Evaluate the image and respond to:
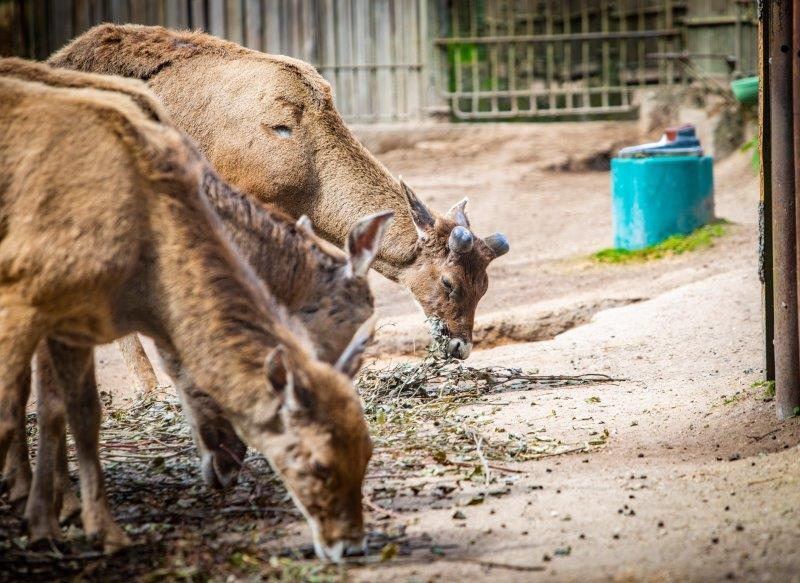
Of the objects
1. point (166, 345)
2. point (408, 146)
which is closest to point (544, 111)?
point (408, 146)

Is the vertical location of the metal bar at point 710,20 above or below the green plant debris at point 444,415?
above

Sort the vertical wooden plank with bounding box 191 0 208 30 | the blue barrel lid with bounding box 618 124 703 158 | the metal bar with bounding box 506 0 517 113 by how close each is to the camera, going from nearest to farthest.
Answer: the blue barrel lid with bounding box 618 124 703 158 → the vertical wooden plank with bounding box 191 0 208 30 → the metal bar with bounding box 506 0 517 113

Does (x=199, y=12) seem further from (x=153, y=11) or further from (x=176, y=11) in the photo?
(x=153, y=11)

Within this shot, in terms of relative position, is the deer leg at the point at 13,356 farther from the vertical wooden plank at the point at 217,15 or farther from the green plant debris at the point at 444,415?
the vertical wooden plank at the point at 217,15

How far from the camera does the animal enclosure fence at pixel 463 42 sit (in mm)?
19266

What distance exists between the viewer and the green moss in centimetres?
1274

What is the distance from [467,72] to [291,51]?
2.98 metres

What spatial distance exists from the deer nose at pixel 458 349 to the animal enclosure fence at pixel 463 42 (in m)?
11.2

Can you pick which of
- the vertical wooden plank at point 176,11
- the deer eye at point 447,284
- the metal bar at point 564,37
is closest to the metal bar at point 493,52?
the metal bar at point 564,37

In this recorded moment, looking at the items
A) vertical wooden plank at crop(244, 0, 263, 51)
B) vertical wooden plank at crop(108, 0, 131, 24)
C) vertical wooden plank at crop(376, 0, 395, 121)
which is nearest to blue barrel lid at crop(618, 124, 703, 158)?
vertical wooden plank at crop(376, 0, 395, 121)

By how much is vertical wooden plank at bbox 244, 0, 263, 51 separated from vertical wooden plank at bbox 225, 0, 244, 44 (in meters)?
0.11

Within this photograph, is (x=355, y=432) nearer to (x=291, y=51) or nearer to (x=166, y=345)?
(x=166, y=345)

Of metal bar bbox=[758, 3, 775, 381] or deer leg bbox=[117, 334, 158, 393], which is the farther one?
deer leg bbox=[117, 334, 158, 393]

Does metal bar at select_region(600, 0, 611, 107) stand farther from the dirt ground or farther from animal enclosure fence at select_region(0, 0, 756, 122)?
the dirt ground
